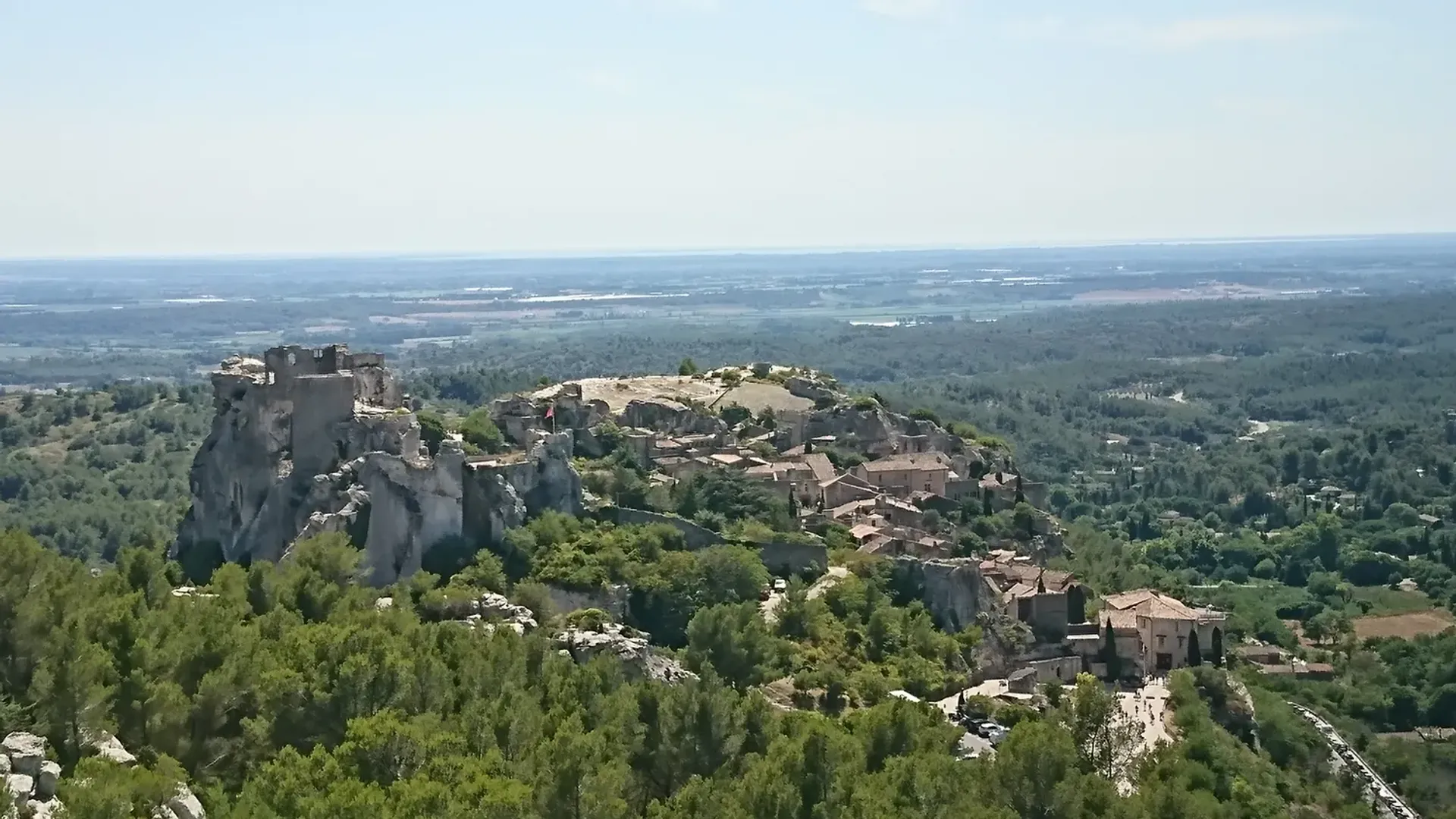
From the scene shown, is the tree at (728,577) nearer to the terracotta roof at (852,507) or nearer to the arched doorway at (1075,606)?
the arched doorway at (1075,606)

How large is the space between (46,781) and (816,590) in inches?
967

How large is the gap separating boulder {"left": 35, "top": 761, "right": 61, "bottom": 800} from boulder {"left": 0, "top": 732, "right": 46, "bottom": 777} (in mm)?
137

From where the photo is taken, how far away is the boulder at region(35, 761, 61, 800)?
25156 mm

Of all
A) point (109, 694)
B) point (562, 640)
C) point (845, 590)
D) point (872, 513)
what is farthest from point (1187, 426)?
point (109, 694)

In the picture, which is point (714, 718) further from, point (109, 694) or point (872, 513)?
point (872, 513)

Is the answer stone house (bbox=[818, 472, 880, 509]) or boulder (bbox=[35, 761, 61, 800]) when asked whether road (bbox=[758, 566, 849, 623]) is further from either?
boulder (bbox=[35, 761, 61, 800])

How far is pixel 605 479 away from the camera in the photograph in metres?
52.0

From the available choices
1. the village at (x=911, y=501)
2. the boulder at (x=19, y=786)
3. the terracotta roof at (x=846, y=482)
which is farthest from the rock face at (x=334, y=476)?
the boulder at (x=19, y=786)

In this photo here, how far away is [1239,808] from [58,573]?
22.6m

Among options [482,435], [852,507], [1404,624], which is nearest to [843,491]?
[852,507]

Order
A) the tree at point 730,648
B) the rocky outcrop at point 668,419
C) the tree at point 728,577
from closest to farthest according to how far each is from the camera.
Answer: the tree at point 730,648, the tree at point 728,577, the rocky outcrop at point 668,419

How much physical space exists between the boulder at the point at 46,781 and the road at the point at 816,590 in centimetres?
2135

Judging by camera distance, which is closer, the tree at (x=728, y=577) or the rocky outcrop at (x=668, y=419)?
the tree at (x=728, y=577)

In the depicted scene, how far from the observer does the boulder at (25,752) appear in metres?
25.6
